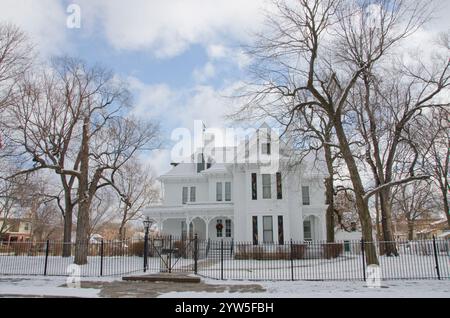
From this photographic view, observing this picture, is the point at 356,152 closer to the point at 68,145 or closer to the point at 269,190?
the point at 269,190

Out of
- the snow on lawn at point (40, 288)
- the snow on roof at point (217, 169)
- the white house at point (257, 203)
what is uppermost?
the snow on roof at point (217, 169)

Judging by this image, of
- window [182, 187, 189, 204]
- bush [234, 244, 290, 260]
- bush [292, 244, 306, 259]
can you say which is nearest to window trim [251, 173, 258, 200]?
bush [234, 244, 290, 260]

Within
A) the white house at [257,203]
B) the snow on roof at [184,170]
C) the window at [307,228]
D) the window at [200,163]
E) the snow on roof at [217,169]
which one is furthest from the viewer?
the window at [200,163]

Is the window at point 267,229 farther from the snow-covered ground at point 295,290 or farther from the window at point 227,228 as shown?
the snow-covered ground at point 295,290

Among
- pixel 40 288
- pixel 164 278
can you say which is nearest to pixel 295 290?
pixel 164 278

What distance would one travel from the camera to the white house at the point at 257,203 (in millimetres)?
30141

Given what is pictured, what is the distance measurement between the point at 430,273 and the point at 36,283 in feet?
54.4

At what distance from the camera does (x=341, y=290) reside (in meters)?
12.4

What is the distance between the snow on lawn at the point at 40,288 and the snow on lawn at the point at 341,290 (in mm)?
2965

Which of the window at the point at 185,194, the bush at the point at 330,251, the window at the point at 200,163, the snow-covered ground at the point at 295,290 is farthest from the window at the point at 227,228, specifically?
the snow-covered ground at the point at 295,290

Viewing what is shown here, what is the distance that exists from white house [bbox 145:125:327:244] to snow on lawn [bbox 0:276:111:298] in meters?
16.6

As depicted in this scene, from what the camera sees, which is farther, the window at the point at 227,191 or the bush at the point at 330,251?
the window at the point at 227,191

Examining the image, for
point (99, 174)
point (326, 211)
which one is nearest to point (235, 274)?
point (99, 174)

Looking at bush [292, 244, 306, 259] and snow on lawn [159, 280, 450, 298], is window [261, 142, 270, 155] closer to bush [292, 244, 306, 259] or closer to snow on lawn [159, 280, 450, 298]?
bush [292, 244, 306, 259]
